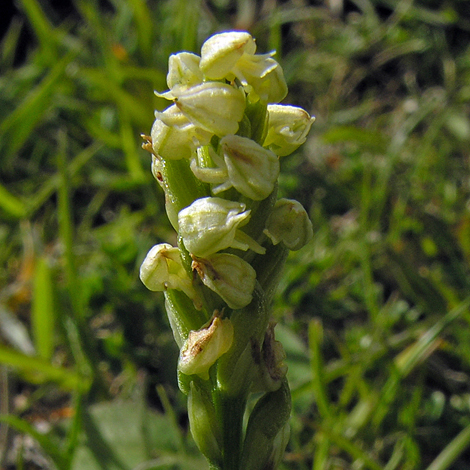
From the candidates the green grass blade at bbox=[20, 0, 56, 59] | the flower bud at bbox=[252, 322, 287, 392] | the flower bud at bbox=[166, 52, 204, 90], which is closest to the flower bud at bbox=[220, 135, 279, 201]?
the flower bud at bbox=[166, 52, 204, 90]

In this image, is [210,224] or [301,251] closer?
[210,224]

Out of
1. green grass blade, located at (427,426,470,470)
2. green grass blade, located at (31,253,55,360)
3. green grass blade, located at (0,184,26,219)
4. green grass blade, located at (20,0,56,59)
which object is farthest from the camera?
green grass blade, located at (20,0,56,59)

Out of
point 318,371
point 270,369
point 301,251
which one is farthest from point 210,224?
point 301,251

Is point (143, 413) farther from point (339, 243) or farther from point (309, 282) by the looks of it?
point (339, 243)

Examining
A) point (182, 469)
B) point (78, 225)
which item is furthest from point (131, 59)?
point (182, 469)

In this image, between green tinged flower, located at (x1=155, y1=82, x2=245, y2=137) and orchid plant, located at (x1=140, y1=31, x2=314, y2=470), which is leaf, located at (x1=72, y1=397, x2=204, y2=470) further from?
green tinged flower, located at (x1=155, y1=82, x2=245, y2=137)

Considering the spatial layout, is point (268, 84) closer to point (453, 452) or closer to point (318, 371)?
point (318, 371)

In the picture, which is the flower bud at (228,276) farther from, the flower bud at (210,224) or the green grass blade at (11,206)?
the green grass blade at (11,206)
